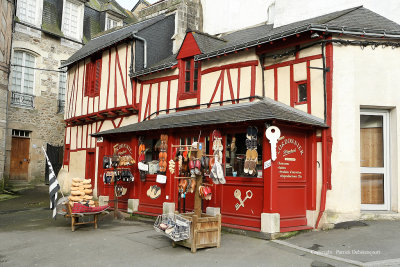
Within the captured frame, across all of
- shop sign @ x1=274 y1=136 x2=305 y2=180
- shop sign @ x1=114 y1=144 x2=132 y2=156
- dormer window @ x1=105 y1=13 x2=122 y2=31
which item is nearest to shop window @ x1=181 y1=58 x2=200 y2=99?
shop sign @ x1=114 y1=144 x2=132 y2=156

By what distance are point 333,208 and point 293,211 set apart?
0.80 meters

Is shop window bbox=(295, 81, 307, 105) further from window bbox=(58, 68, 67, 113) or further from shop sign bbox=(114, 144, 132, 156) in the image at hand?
window bbox=(58, 68, 67, 113)

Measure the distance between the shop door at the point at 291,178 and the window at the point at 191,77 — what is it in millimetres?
3625

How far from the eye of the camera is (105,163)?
10109 millimetres

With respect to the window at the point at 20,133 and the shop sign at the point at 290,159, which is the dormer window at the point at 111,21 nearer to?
the window at the point at 20,133

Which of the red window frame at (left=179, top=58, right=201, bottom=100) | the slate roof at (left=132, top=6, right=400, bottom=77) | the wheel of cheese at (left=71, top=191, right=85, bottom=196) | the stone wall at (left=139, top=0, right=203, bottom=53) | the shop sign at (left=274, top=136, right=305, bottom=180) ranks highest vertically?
the stone wall at (left=139, top=0, right=203, bottom=53)

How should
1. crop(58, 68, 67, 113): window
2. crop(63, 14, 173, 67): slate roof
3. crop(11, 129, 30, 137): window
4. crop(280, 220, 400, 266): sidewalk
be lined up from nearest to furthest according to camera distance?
crop(280, 220, 400, 266): sidewalk → crop(63, 14, 173, 67): slate roof → crop(11, 129, 30, 137): window → crop(58, 68, 67, 113): window

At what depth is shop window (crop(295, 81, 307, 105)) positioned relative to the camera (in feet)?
28.1

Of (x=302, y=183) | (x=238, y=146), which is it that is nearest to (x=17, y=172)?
(x=238, y=146)

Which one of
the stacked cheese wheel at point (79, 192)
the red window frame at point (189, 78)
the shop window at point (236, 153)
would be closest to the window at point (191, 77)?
the red window frame at point (189, 78)

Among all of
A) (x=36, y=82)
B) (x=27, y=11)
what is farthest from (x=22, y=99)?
(x=27, y=11)

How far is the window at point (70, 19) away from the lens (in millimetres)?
19436

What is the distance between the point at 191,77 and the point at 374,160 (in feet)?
17.3

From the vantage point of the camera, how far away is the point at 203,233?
656cm
